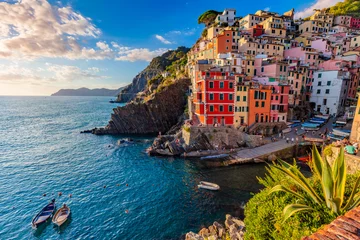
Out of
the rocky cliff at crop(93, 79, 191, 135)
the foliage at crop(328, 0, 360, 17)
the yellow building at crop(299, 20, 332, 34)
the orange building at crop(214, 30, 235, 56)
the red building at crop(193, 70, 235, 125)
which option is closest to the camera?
the red building at crop(193, 70, 235, 125)

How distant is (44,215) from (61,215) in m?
2.13

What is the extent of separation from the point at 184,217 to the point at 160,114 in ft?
137

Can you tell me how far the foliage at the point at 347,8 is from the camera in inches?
3233

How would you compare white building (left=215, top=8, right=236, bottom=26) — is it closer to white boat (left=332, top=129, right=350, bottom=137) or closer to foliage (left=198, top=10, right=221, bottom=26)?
foliage (left=198, top=10, right=221, bottom=26)

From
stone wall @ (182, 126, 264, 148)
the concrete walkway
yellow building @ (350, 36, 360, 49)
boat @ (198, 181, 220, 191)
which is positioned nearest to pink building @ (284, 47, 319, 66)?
yellow building @ (350, 36, 360, 49)

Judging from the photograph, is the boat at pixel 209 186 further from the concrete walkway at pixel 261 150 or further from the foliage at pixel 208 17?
the foliage at pixel 208 17

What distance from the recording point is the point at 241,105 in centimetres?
3569

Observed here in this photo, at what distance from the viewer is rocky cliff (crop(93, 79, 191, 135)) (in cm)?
5756

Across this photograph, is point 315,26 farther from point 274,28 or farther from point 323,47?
point 274,28

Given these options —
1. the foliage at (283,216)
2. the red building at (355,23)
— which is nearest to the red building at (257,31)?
the red building at (355,23)

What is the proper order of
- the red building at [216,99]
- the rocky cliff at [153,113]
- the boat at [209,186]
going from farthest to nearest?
the rocky cliff at [153,113] → the red building at [216,99] → the boat at [209,186]

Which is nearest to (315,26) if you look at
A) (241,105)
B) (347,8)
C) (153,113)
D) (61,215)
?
(347,8)

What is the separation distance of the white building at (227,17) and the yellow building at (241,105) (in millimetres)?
53796

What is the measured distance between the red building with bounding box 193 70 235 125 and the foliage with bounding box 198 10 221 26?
197 ft
